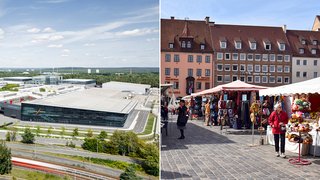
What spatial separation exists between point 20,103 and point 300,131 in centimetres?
305

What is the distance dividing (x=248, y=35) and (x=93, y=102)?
25170mm

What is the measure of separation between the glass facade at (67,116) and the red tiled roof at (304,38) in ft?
83.1

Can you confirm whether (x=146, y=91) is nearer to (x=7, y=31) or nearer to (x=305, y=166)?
(x=7, y=31)

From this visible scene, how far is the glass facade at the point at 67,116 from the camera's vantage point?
303cm

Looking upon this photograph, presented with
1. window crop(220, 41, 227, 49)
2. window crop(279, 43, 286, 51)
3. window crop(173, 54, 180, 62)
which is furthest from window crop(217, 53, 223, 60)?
window crop(279, 43, 286, 51)

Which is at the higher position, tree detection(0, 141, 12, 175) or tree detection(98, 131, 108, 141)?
tree detection(98, 131, 108, 141)

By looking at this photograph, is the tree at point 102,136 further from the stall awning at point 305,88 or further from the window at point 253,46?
the window at point 253,46

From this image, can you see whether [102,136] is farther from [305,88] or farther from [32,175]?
[305,88]

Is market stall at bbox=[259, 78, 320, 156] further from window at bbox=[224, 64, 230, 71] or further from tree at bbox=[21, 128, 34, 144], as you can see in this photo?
window at bbox=[224, 64, 230, 71]

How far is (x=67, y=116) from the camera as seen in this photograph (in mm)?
3057

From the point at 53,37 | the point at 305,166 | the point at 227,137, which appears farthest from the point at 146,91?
the point at 227,137

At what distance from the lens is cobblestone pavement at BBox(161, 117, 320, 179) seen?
366 cm

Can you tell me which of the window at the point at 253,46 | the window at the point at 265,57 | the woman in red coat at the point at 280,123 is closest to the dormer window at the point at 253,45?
the window at the point at 253,46

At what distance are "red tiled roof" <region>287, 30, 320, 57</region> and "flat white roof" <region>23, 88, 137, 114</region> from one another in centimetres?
2527
